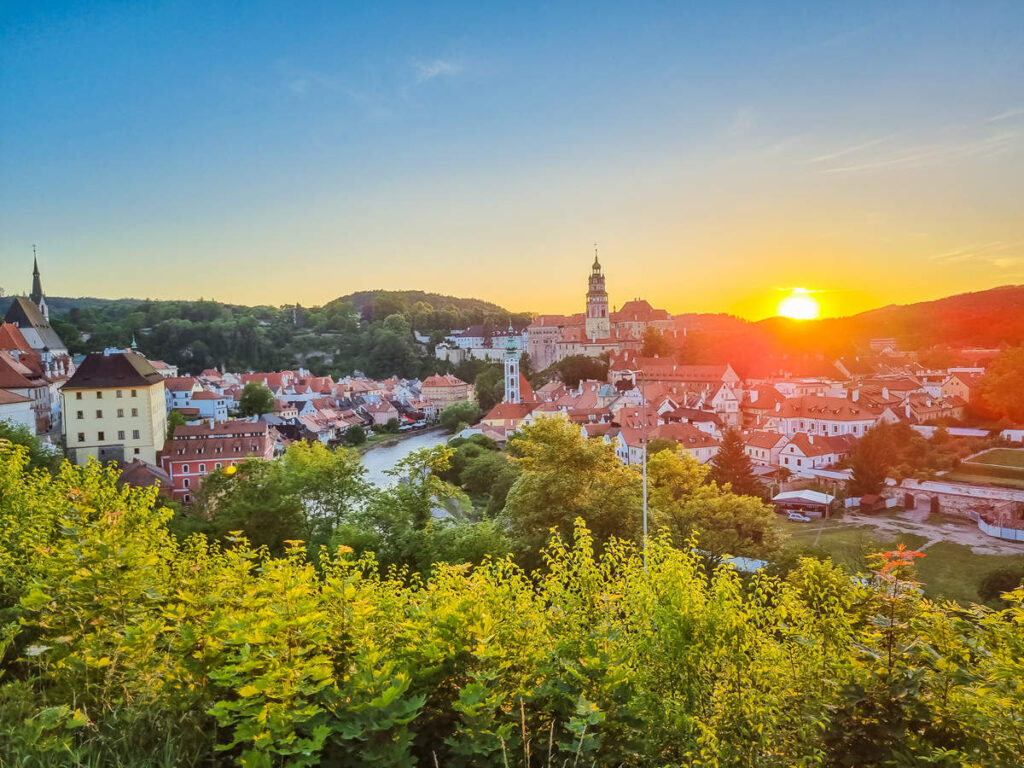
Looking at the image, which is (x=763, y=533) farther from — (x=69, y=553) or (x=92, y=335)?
(x=92, y=335)

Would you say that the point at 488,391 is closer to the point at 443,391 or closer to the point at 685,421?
the point at 443,391

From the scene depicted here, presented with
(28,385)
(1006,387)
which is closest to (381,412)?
(28,385)

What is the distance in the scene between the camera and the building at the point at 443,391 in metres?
51.9

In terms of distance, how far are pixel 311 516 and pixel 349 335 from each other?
189ft

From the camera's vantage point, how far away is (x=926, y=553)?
47.2 feet

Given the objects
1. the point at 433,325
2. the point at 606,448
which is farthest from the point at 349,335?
the point at 606,448

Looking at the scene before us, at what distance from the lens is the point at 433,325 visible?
76625 mm

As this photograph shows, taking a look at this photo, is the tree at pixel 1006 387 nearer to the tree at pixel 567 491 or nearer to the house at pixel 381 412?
the tree at pixel 567 491

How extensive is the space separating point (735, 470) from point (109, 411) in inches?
781

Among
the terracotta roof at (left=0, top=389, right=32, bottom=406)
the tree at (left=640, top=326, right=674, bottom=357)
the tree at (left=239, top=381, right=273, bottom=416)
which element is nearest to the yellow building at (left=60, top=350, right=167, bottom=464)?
the terracotta roof at (left=0, top=389, right=32, bottom=406)

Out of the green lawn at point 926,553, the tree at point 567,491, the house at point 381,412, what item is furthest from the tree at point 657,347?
the tree at point 567,491

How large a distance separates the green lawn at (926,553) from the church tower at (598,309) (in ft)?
143

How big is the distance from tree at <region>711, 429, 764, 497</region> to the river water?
1321 centimetres

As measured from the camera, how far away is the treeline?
56.0 metres
